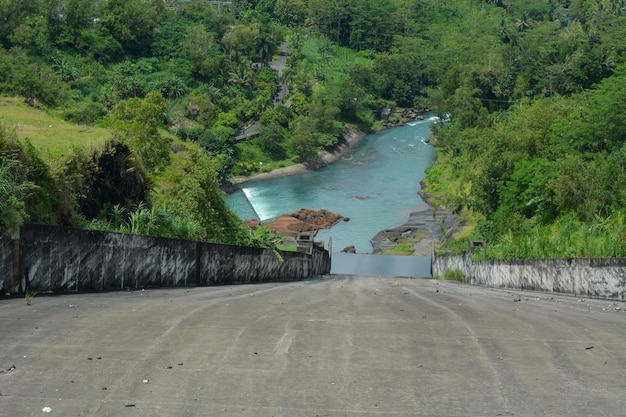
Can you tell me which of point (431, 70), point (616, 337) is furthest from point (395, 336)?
point (431, 70)

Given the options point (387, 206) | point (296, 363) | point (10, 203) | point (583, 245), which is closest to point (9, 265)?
point (10, 203)

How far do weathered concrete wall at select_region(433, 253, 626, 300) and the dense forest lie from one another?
92 centimetres

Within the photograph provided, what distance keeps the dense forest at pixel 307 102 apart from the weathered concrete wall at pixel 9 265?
1.21ft

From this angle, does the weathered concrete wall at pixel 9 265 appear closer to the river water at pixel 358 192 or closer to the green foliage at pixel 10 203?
the green foliage at pixel 10 203

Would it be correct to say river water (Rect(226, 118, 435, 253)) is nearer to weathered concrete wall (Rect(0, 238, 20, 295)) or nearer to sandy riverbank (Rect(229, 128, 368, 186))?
sandy riverbank (Rect(229, 128, 368, 186))

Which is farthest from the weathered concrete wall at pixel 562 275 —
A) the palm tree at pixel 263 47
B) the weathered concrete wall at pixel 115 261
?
Answer: the palm tree at pixel 263 47

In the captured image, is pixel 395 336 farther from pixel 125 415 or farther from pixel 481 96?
pixel 481 96

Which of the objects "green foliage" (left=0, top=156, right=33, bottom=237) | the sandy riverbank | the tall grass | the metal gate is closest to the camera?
"green foliage" (left=0, top=156, right=33, bottom=237)

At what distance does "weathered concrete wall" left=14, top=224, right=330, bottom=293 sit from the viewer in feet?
48.1

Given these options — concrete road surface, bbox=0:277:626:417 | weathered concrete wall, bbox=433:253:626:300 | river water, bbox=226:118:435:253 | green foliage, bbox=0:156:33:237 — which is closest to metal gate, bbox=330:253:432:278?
river water, bbox=226:118:435:253

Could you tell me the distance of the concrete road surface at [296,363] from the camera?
7.74 m

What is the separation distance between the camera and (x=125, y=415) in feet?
24.0

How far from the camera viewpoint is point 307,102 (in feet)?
438

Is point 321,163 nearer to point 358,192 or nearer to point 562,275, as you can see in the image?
point 358,192
